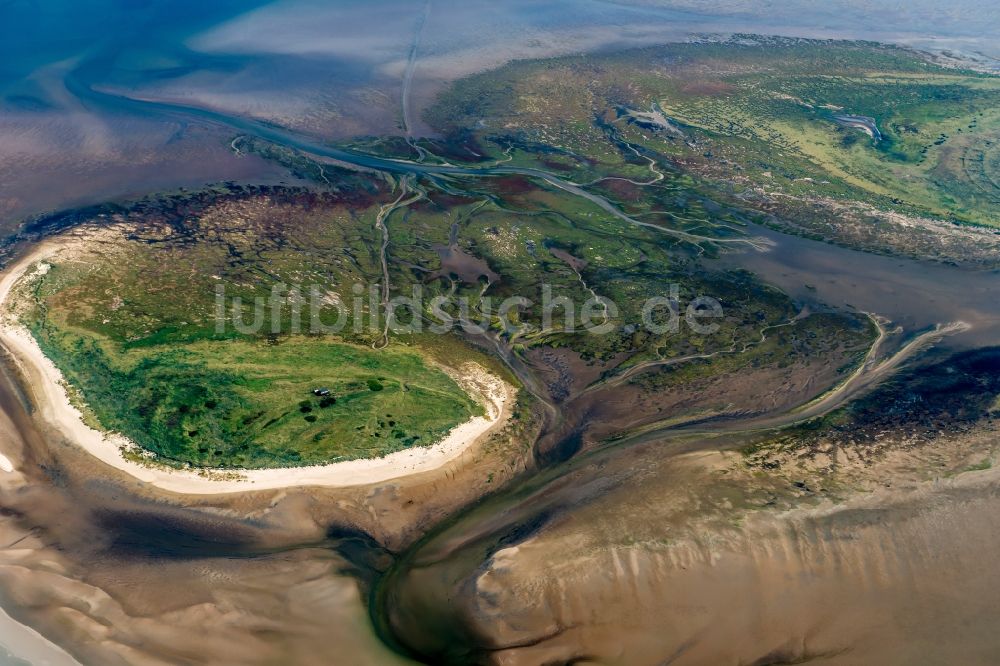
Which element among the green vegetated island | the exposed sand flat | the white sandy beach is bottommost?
the exposed sand flat

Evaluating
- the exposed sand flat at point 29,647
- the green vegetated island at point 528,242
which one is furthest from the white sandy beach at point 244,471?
the exposed sand flat at point 29,647

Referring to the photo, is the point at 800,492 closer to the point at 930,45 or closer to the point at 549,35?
the point at 549,35

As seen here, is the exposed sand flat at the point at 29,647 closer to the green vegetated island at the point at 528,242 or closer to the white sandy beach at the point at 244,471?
the white sandy beach at the point at 244,471


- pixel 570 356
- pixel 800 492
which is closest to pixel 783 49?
pixel 570 356

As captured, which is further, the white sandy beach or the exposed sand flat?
the white sandy beach

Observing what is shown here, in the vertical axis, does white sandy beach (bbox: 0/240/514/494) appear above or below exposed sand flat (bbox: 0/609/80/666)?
above

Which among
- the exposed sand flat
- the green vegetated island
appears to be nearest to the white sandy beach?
the green vegetated island

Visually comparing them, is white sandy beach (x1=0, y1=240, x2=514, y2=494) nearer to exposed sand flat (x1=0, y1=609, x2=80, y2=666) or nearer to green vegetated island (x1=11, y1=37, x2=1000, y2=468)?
green vegetated island (x1=11, y1=37, x2=1000, y2=468)
